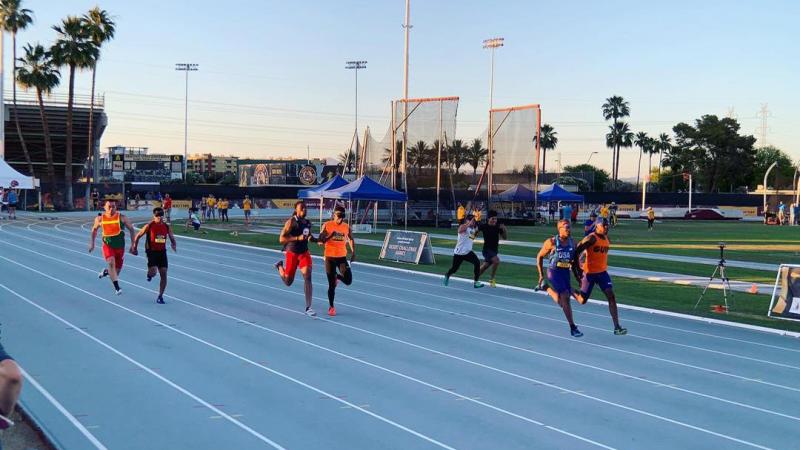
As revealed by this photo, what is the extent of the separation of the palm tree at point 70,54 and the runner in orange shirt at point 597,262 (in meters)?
56.3

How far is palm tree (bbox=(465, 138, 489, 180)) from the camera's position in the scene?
47031 millimetres

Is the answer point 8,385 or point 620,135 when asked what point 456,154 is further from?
point 620,135

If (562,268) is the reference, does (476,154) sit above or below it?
above

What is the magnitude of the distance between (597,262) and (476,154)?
121 feet

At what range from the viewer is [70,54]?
62.1 meters

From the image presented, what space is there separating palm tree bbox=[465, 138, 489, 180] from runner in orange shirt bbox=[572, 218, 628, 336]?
114 feet

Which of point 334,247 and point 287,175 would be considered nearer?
point 334,247

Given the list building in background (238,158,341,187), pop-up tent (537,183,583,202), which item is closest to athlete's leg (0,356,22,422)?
pop-up tent (537,183,583,202)

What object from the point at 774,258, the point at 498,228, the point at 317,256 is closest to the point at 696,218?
the point at 774,258

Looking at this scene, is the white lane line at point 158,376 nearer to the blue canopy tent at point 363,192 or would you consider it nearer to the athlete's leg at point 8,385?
the athlete's leg at point 8,385

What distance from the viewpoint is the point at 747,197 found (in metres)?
85.3

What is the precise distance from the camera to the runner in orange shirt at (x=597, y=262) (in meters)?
11.8

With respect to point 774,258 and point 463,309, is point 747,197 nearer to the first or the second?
point 774,258

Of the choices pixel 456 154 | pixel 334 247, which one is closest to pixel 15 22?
pixel 456 154
